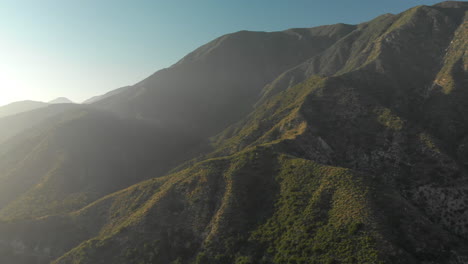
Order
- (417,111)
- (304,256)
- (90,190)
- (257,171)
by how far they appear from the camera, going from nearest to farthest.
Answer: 1. (304,256)
2. (257,171)
3. (417,111)
4. (90,190)

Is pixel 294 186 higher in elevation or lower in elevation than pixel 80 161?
lower

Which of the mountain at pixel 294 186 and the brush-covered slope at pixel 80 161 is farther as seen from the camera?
the brush-covered slope at pixel 80 161

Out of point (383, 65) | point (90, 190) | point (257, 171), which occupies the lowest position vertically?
point (90, 190)

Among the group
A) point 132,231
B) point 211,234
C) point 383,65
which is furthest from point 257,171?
point 383,65

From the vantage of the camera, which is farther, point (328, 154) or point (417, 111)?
point (417, 111)


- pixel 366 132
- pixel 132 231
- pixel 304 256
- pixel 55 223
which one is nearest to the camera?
pixel 304 256

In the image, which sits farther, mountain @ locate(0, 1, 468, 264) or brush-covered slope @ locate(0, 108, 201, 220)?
brush-covered slope @ locate(0, 108, 201, 220)

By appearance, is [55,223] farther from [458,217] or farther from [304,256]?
[458,217]

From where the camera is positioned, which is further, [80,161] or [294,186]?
[80,161]
